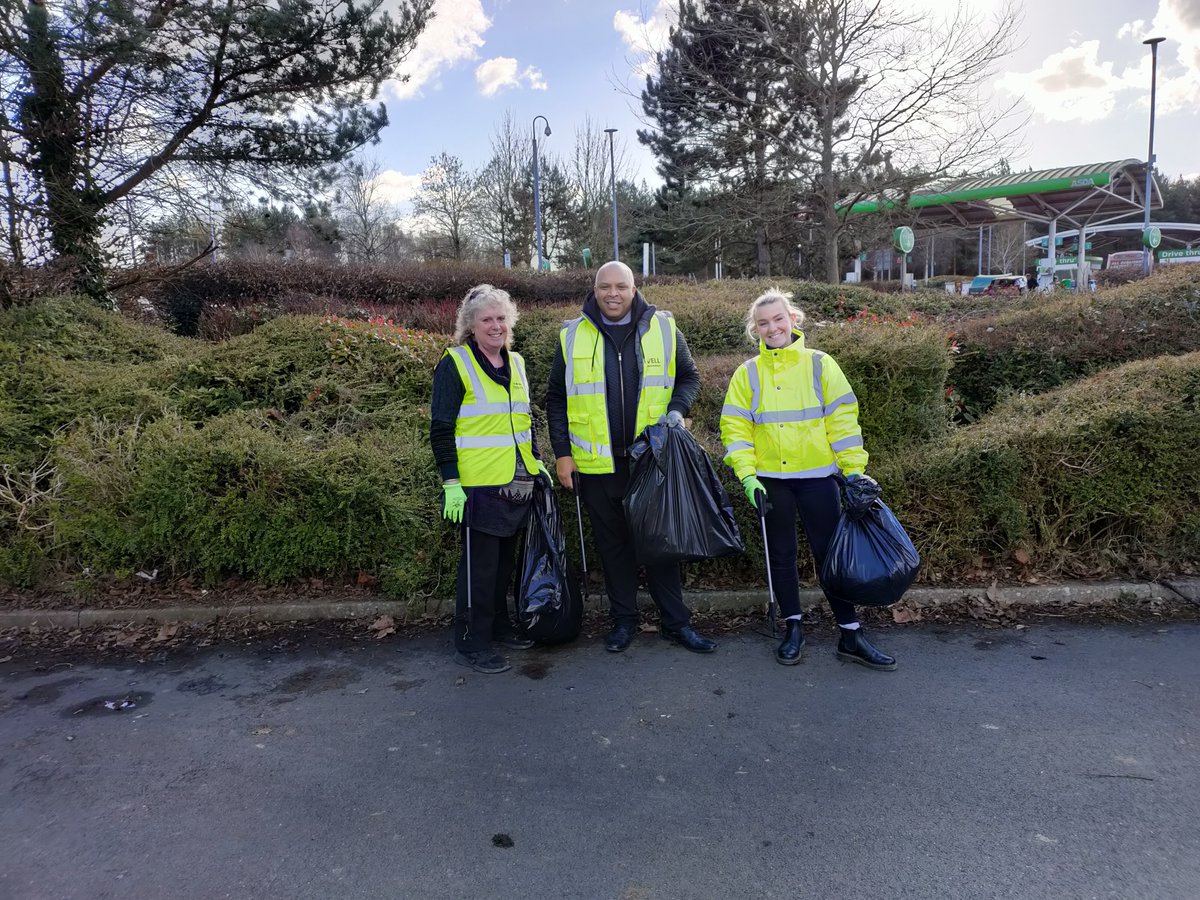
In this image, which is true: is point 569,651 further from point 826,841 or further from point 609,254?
point 609,254

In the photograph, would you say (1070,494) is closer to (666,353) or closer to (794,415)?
(794,415)

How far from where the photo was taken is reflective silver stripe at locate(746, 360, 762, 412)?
372 cm

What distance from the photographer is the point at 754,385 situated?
3744 mm

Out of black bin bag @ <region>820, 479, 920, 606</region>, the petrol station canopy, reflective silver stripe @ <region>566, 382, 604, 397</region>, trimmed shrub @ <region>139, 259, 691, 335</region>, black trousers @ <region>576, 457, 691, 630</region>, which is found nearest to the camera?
black bin bag @ <region>820, 479, 920, 606</region>

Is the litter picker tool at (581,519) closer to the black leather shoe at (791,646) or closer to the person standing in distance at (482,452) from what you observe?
the person standing in distance at (482,452)

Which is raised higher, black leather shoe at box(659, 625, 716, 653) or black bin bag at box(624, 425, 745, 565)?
black bin bag at box(624, 425, 745, 565)

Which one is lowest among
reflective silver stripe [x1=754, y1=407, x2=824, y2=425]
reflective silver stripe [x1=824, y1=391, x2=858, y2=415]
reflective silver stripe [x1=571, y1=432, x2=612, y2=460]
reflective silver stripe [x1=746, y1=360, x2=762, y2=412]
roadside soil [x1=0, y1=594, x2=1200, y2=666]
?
roadside soil [x1=0, y1=594, x2=1200, y2=666]

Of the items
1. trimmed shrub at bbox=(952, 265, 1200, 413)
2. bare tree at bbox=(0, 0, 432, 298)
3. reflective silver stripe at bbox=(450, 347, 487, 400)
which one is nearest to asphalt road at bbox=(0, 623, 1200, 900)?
reflective silver stripe at bbox=(450, 347, 487, 400)

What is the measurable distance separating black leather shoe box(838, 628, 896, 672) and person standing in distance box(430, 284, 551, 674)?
5.68 feet

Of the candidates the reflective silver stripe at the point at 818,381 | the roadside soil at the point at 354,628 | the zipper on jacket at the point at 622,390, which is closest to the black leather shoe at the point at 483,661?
the roadside soil at the point at 354,628

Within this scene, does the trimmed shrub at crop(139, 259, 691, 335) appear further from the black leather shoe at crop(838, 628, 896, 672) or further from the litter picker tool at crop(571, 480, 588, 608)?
the black leather shoe at crop(838, 628, 896, 672)

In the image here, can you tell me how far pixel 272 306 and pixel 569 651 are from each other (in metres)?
8.55

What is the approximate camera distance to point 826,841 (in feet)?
8.04

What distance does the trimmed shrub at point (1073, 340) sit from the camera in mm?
6707
